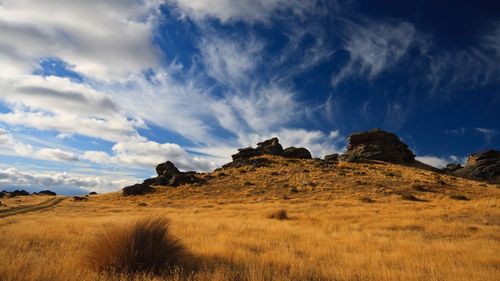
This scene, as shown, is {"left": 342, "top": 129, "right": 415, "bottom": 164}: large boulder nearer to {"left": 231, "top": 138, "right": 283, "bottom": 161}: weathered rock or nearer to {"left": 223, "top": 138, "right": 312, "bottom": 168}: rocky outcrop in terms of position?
{"left": 223, "top": 138, "right": 312, "bottom": 168}: rocky outcrop

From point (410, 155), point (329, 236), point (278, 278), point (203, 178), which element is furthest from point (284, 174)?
point (278, 278)

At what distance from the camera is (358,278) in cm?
773

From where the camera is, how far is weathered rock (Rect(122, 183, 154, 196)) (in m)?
56.1

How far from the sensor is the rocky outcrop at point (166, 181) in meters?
56.8

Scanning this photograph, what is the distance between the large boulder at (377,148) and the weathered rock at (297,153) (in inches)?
348

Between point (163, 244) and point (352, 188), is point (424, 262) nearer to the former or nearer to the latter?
point (163, 244)

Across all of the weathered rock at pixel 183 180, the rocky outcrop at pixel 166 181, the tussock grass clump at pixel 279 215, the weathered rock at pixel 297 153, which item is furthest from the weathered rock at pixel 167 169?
the tussock grass clump at pixel 279 215

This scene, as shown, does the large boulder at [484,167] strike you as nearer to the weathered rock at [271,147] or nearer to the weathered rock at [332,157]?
the weathered rock at [332,157]

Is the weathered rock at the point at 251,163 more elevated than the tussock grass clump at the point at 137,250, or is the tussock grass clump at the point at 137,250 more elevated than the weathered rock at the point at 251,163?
the weathered rock at the point at 251,163

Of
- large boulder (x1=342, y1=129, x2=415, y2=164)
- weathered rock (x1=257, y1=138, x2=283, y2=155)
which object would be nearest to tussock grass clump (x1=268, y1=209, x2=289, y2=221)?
large boulder (x1=342, y1=129, x2=415, y2=164)

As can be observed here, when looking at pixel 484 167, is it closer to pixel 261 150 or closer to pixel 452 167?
pixel 452 167

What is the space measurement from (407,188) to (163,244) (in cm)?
4092

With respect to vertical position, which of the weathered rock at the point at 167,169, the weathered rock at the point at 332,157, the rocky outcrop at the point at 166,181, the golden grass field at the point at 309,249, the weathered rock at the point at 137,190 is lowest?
the golden grass field at the point at 309,249

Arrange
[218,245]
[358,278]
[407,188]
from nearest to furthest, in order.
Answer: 1. [358,278]
2. [218,245]
3. [407,188]
